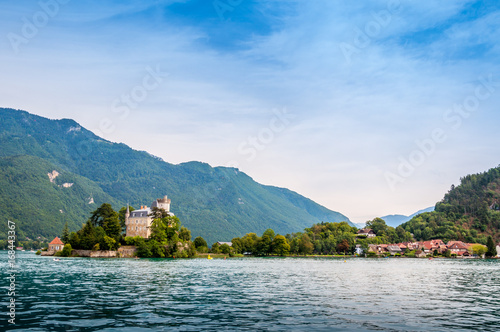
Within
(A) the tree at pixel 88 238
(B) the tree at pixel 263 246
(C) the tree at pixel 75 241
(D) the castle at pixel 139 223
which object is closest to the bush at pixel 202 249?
(D) the castle at pixel 139 223

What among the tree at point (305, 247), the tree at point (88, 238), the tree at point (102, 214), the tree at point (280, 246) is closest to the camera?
the tree at point (88, 238)

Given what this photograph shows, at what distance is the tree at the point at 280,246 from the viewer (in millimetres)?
188625

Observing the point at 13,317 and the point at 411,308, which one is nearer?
the point at 13,317

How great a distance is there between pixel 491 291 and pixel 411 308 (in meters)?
17.2

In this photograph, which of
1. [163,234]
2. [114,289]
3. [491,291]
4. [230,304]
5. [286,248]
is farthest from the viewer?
[286,248]

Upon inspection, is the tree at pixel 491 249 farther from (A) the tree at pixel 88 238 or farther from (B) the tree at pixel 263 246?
(A) the tree at pixel 88 238

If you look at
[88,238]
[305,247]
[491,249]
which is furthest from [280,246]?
[491,249]

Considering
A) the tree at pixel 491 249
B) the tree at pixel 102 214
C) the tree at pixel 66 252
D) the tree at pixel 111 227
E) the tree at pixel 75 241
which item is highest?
the tree at pixel 102 214

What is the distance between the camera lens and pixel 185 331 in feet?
67.6

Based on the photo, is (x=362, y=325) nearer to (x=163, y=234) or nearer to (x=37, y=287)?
(x=37, y=287)

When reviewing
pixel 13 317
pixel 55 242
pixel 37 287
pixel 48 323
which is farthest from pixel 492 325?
pixel 55 242

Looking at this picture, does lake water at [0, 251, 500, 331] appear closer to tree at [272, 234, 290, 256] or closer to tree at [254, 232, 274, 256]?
tree at [272, 234, 290, 256]

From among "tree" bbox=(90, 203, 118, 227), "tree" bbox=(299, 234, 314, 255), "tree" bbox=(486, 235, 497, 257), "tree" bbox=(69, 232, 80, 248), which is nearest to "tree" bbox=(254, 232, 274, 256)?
"tree" bbox=(299, 234, 314, 255)

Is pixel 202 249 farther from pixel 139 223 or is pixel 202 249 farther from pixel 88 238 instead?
pixel 88 238
